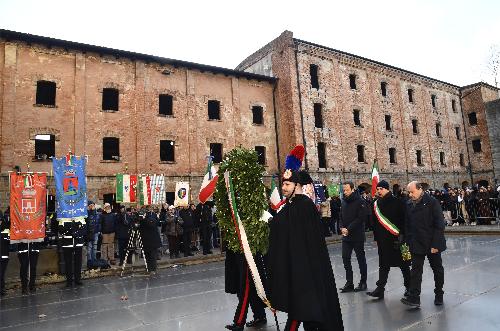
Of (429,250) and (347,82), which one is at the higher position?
(347,82)

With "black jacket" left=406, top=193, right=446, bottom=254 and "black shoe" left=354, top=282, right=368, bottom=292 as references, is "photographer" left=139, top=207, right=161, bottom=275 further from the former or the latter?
"black jacket" left=406, top=193, right=446, bottom=254

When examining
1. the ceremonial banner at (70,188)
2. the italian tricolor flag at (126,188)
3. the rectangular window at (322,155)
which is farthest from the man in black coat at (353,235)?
the rectangular window at (322,155)

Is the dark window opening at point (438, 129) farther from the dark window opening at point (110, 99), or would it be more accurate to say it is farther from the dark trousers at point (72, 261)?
the dark trousers at point (72, 261)

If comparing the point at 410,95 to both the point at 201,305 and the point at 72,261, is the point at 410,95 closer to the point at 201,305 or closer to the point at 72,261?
the point at 72,261

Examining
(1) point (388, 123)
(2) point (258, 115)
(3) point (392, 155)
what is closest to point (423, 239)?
(2) point (258, 115)

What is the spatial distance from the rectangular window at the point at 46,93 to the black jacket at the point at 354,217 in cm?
1700

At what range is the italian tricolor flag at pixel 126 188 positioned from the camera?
56.6ft

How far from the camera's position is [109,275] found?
10383 millimetres

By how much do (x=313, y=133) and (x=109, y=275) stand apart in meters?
18.1

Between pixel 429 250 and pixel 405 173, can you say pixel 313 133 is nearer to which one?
pixel 405 173

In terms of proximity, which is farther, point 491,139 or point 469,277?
point 491,139

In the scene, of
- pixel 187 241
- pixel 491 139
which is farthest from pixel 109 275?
pixel 491 139

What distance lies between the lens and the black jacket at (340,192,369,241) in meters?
6.70

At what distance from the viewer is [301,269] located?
11.9 ft
